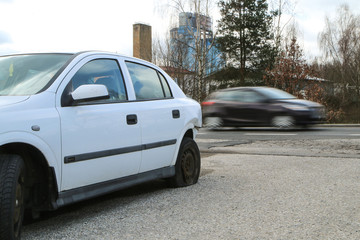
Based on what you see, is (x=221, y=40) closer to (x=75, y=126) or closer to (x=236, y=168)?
(x=236, y=168)

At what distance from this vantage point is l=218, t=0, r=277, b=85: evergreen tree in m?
38.6

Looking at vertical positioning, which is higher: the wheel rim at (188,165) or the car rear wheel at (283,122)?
the wheel rim at (188,165)

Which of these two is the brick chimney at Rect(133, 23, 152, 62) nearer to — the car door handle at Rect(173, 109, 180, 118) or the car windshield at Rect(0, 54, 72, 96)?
the car door handle at Rect(173, 109, 180, 118)

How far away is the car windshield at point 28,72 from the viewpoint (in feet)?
11.4

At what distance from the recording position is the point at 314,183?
5.45m

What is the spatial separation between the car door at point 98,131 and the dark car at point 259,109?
1152 centimetres

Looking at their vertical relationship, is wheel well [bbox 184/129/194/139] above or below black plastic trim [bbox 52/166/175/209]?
above

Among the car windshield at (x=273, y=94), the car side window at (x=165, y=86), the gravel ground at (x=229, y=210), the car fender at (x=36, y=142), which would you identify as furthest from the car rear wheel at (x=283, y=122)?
the car fender at (x=36, y=142)

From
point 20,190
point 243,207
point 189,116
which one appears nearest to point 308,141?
point 189,116

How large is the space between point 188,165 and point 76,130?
2.17 meters

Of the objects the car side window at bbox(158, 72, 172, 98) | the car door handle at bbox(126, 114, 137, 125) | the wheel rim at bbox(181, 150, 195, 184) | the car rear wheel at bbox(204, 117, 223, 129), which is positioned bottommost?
the car rear wheel at bbox(204, 117, 223, 129)

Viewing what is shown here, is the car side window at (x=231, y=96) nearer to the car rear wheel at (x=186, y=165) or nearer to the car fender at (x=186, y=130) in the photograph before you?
the car fender at (x=186, y=130)

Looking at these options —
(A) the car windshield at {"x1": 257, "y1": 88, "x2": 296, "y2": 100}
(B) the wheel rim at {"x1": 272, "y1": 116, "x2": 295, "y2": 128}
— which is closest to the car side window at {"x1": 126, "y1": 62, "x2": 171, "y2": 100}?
(B) the wheel rim at {"x1": 272, "y1": 116, "x2": 295, "y2": 128}

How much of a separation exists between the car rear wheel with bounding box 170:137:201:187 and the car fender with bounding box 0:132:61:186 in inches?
79.1
